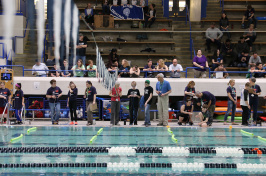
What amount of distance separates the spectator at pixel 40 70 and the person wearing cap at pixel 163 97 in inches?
163

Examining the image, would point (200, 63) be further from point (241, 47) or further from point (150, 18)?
point (150, 18)

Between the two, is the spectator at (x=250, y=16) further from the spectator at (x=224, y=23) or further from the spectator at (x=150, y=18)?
the spectator at (x=150, y=18)

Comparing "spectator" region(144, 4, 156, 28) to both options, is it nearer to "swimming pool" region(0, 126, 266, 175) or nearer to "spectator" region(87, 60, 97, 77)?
"spectator" region(87, 60, 97, 77)

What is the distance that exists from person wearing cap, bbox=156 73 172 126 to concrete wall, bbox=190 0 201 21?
31.2 feet

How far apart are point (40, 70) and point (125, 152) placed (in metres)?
7.47

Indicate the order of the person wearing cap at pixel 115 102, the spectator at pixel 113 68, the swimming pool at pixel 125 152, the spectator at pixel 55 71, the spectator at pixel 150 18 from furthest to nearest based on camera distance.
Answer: the spectator at pixel 150 18, the spectator at pixel 113 68, the spectator at pixel 55 71, the person wearing cap at pixel 115 102, the swimming pool at pixel 125 152

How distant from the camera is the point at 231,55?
20953 millimetres

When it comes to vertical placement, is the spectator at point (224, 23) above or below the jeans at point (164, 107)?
above

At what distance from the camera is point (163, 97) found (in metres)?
15.2

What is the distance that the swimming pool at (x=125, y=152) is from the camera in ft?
26.6

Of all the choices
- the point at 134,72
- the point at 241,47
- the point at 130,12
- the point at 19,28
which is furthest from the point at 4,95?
the point at 241,47

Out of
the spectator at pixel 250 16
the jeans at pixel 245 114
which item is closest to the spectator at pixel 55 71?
the jeans at pixel 245 114

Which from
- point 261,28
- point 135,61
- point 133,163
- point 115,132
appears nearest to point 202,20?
point 261,28

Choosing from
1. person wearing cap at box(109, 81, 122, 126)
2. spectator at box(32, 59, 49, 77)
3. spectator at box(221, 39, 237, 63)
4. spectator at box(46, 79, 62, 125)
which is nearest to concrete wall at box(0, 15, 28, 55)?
spectator at box(32, 59, 49, 77)
